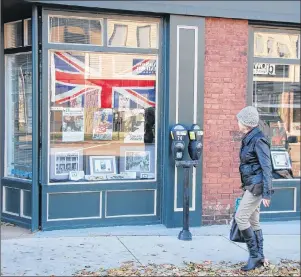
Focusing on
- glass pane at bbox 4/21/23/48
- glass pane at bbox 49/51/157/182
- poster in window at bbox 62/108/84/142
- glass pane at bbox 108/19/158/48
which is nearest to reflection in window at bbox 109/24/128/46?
glass pane at bbox 108/19/158/48

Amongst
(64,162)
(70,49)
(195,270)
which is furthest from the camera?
(64,162)

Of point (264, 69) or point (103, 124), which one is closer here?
point (103, 124)

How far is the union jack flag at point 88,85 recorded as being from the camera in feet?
22.8

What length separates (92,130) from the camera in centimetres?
722

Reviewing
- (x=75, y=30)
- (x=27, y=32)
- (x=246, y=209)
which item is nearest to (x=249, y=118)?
(x=246, y=209)

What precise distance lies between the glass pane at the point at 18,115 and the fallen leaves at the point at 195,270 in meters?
2.35

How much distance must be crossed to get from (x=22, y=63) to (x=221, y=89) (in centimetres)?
291

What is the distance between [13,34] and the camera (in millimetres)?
7383

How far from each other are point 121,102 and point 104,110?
0.27m

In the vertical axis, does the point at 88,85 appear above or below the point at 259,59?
below

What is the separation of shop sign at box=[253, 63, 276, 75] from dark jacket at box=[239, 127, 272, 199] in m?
2.48

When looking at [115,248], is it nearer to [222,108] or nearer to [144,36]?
[222,108]

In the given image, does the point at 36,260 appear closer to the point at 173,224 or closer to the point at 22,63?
the point at 173,224

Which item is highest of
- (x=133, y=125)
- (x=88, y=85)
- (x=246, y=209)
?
(x=88, y=85)
